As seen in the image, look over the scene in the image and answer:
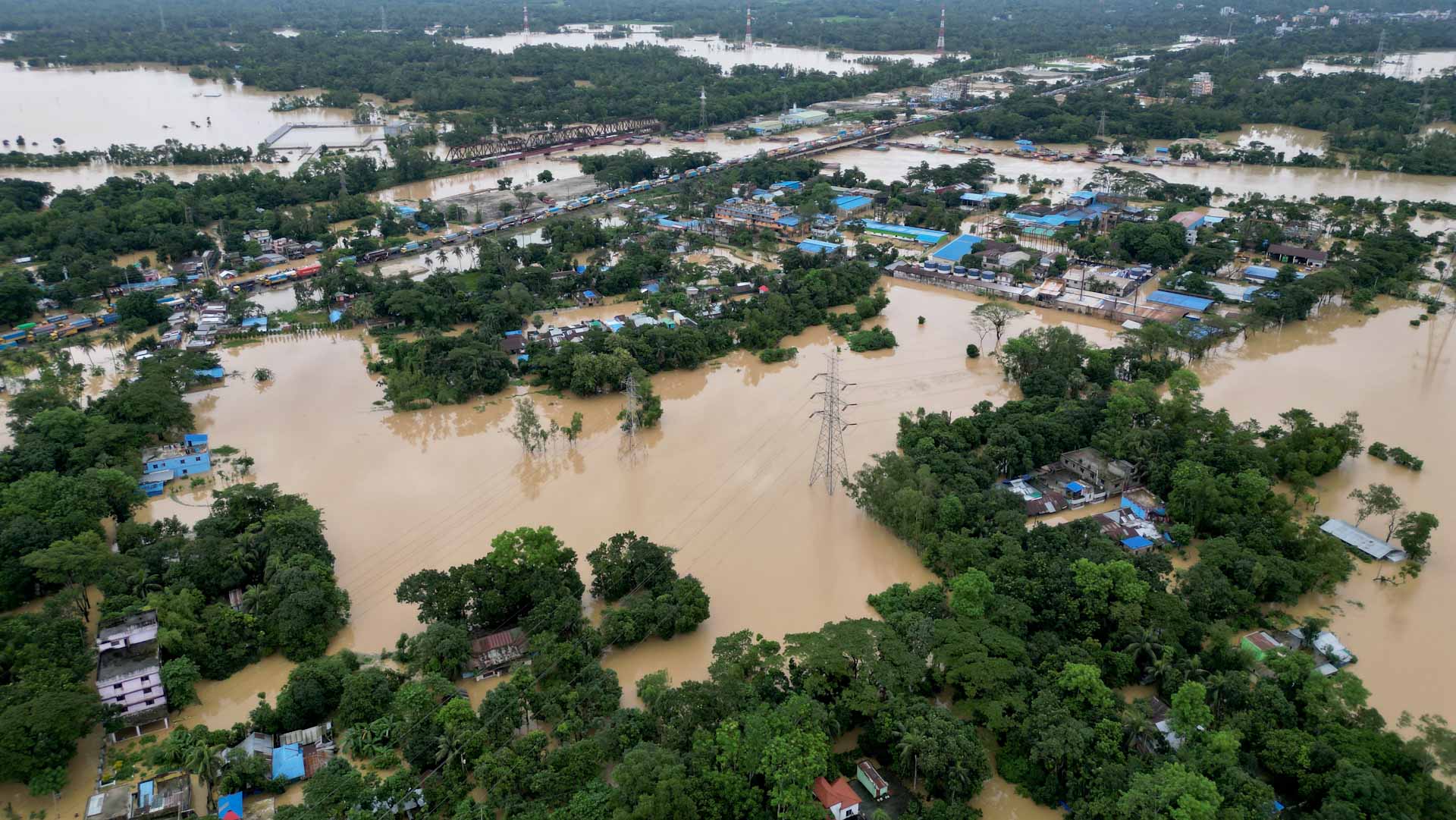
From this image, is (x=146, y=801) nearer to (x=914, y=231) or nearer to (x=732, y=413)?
(x=732, y=413)

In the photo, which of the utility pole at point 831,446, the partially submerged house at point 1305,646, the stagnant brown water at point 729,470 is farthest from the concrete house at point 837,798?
the utility pole at point 831,446

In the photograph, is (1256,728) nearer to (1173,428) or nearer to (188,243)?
(1173,428)

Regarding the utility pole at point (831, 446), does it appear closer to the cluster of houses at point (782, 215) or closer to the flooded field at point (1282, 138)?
the cluster of houses at point (782, 215)

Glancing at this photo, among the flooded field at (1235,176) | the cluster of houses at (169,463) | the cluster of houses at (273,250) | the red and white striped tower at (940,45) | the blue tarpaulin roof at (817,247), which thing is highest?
the red and white striped tower at (940,45)

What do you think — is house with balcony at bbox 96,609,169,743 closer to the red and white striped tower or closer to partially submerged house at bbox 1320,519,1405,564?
partially submerged house at bbox 1320,519,1405,564

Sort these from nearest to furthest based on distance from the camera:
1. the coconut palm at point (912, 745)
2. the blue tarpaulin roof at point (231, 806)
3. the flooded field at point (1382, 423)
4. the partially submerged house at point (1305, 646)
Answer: the blue tarpaulin roof at point (231, 806), the coconut palm at point (912, 745), the partially submerged house at point (1305, 646), the flooded field at point (1382, 423)

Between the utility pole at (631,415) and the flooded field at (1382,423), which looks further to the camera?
the utility pole at (631,415)
